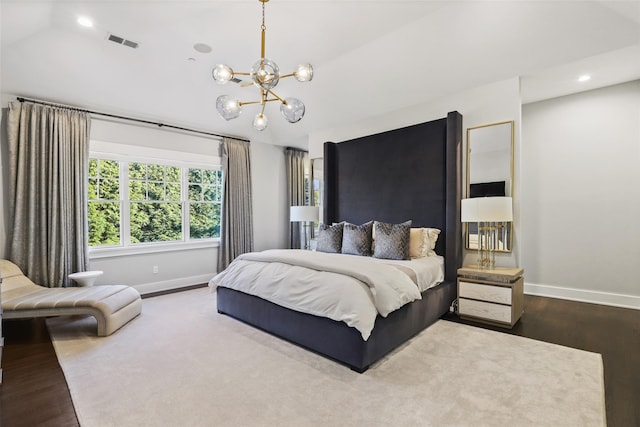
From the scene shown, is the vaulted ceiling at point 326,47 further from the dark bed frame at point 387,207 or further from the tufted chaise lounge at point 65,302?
the tufted chaise lounge at point 65,302

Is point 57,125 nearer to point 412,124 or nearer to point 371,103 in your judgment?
point 371,103

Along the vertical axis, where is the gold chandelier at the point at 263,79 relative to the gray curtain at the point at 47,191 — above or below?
above

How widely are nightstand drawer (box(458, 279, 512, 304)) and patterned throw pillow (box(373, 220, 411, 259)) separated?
2.38 ft

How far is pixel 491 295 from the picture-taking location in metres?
3.34

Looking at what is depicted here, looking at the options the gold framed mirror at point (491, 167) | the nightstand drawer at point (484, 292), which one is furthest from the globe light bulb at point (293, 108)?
the nightstand drawer at point (484, 292)

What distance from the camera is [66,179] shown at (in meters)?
4.04

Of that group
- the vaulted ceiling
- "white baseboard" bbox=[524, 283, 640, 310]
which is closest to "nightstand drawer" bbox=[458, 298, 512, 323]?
"white baseboard" bbox=[524, 283, 640, 310]

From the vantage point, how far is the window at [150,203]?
14.9 ft

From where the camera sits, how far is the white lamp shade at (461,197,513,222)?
3318 millimetres

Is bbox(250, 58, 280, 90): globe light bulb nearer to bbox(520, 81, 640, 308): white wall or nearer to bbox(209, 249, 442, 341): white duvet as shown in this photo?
bbox(209, 249, 442, 341): white duvet

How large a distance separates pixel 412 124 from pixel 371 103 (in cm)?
71

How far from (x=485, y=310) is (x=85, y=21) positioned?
530 centimetres

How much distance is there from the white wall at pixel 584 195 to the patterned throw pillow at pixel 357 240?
249 cm

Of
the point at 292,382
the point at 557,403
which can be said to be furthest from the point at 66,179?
the point at 557,403
